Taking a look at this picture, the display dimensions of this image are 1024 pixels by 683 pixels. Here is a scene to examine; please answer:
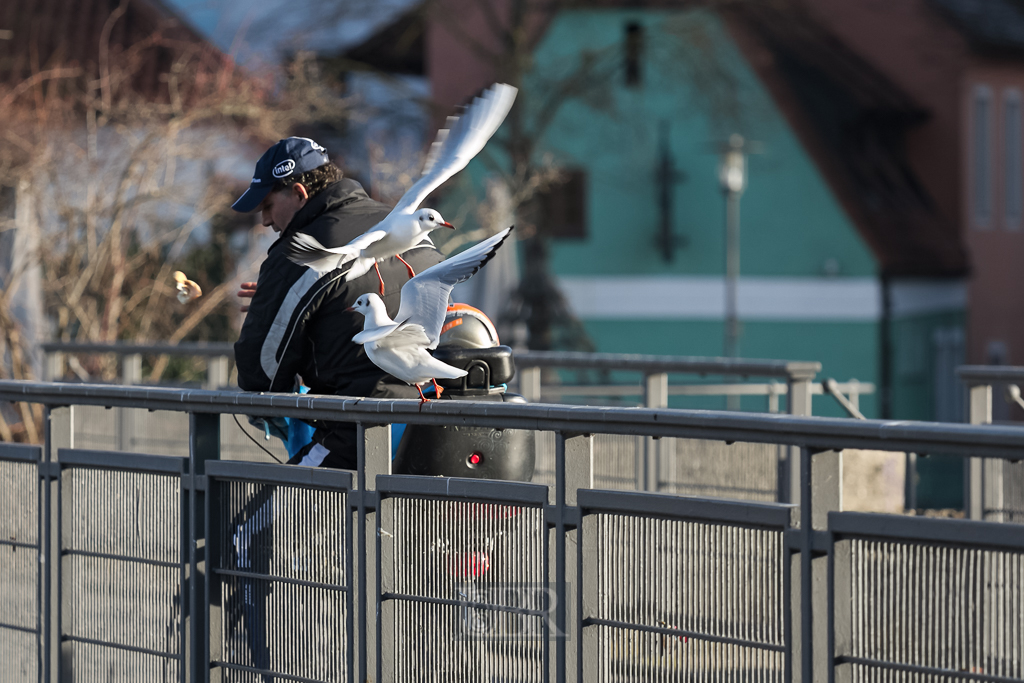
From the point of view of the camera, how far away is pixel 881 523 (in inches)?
114

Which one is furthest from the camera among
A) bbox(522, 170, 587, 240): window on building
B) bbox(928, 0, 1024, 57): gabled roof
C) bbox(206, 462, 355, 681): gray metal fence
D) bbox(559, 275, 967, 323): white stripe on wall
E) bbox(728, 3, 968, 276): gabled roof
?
bbox(928, 0, 1024, 57): gabled roof

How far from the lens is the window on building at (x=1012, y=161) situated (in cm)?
3053

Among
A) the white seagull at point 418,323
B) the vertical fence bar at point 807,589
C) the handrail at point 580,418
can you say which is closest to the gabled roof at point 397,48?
the handrail at point 580,418

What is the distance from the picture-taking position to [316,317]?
4297 mm

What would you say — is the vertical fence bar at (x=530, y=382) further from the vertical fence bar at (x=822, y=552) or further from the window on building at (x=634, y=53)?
the window on building at (x=634, y=53)

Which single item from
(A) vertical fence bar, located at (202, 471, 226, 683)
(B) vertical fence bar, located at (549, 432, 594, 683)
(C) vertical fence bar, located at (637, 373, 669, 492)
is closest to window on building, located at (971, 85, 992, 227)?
(C) vertical fence bar, located at (637, 373, 669, 492)

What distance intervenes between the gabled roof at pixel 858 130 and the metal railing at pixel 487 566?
70.1 ft

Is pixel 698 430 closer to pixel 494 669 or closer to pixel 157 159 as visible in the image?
pixel 494 669

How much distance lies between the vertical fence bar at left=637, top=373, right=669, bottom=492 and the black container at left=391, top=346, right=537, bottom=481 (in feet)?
10.4

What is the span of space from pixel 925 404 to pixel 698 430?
27348 mm

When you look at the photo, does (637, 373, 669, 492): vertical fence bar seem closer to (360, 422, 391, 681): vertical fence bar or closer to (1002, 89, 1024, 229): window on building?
(360, 422, 391, 681): vertical fence bar

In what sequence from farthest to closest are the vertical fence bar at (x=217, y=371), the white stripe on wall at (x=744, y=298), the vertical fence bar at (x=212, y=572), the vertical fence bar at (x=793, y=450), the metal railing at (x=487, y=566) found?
1. the white stripe on wall at (x=744, y=298)
2. the vertical fence bar at (x=217, y=371)
3. the vertical fence bar at (x=793, y=450)
4. the vertical fence bar at (x=212, y=572)
5. the metal railing at (x=487, y=566)

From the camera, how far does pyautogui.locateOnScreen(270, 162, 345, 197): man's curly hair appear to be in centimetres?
454

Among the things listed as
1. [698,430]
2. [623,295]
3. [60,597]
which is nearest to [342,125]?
[623,295]
